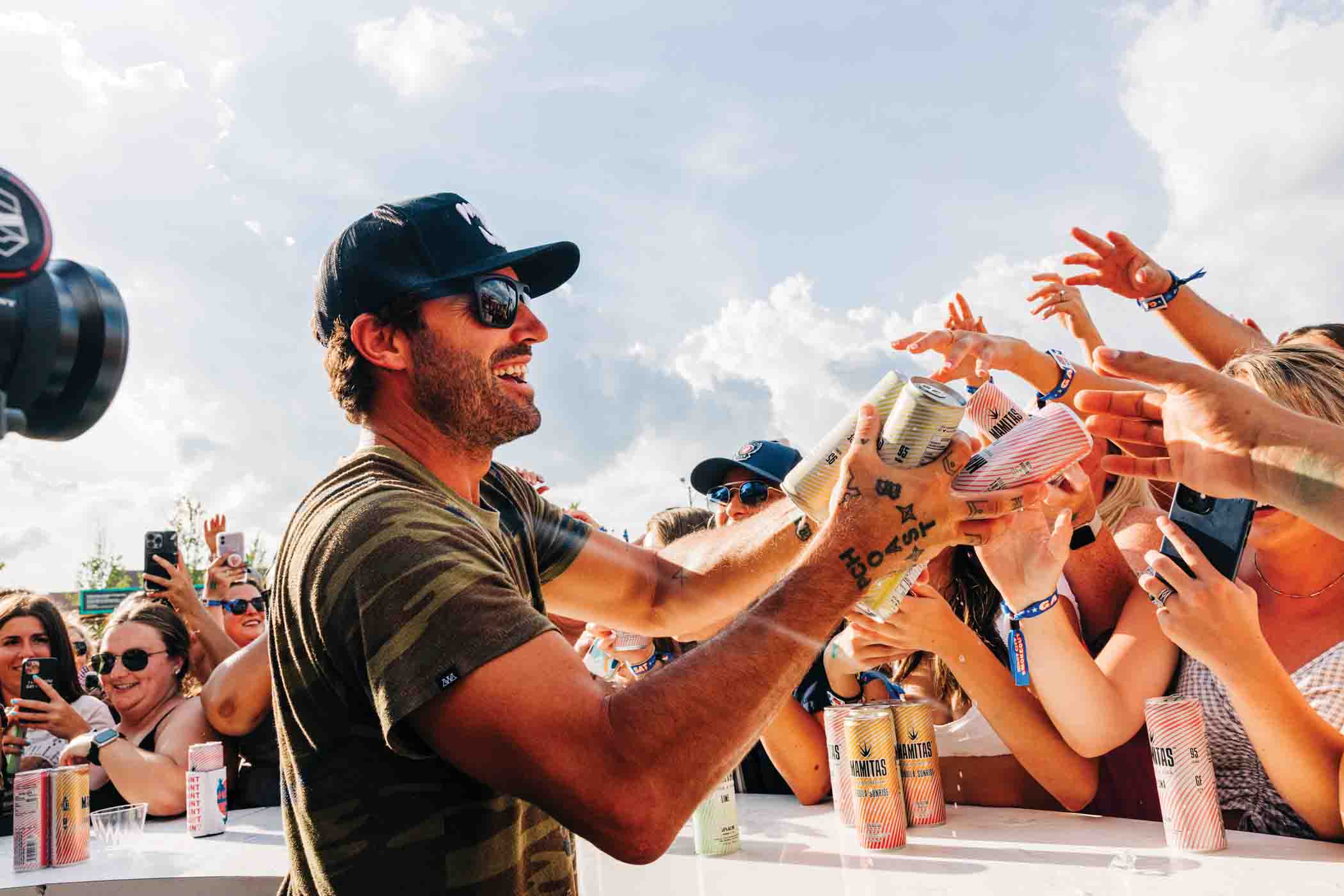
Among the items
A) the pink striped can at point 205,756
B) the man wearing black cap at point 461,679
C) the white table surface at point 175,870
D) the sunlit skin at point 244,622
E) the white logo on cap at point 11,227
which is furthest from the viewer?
the sunlit skin at point 244,622

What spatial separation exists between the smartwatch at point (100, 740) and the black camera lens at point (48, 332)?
11.4ft

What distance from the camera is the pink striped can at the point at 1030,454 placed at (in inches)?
77.2

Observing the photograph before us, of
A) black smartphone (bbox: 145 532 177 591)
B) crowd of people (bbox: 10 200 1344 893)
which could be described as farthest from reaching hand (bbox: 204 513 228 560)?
crowd of people (bbox: 10 200 1344 893)

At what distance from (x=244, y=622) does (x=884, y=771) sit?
456 centimetres

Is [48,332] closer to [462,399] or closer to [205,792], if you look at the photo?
[462,399]

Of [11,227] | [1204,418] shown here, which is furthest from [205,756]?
[1204,418]

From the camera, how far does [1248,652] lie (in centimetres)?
213

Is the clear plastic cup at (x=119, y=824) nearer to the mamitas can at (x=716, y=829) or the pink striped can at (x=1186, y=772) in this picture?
the mamitas can at (x=716, y=829)

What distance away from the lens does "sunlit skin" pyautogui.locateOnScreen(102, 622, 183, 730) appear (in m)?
4.64

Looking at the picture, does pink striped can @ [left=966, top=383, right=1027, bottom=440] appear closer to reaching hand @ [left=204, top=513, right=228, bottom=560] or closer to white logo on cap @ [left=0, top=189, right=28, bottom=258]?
white logo on cap @ [left=0, top=189, right=28, bottom=258]

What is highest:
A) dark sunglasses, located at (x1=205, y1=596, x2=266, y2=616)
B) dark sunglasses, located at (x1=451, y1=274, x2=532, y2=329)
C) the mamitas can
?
dark sunglasses, located at (x1=451, y1=274, x2=532, y2=329)

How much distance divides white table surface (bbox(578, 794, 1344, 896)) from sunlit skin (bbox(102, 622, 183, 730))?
3.00 meters

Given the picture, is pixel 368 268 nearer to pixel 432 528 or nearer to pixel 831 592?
pixel 432 528

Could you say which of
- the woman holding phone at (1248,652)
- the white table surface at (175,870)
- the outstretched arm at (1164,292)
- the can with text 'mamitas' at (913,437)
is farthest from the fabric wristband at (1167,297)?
the white table surface at (175,870)
